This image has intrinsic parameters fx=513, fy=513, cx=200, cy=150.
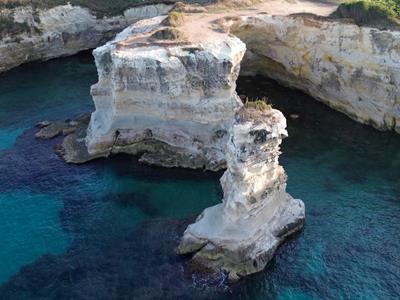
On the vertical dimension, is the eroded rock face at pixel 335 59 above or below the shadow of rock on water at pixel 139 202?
above

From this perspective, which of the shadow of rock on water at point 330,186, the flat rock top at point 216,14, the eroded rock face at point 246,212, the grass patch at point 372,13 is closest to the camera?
Answer: the eroded rock face at point 246,212

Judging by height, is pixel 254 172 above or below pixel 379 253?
above

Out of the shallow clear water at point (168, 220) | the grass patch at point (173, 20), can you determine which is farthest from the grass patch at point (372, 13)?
the grass patch at point (173, 20)

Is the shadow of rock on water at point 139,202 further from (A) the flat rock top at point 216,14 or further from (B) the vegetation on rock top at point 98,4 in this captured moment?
(B) the vegetation on rock top at point 98,4

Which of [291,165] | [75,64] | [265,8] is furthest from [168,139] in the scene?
[75,64]

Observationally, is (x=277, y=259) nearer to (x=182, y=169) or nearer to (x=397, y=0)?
(x=182, y=169)

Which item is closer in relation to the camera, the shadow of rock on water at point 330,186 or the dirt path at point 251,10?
the shadow of rock on water at point 330,186

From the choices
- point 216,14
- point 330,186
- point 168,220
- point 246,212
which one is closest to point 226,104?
point 330,186
